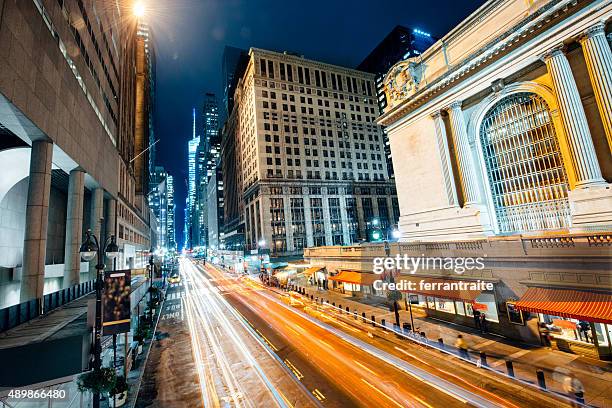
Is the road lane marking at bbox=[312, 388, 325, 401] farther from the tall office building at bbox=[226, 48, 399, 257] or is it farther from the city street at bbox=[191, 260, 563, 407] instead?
the tall office building at bbox=[226, 48, 399, 257]

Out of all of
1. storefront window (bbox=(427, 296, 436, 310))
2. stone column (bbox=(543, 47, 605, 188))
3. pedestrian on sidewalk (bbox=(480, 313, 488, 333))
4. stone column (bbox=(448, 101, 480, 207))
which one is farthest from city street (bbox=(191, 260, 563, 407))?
stone column (bbox=(448, 101, 480, 207))

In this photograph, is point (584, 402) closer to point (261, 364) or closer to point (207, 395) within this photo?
point (261, 364)

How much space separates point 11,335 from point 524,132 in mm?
33807

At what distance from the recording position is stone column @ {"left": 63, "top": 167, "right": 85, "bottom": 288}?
821 inches

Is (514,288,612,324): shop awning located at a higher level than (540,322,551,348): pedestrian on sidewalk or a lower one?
higher

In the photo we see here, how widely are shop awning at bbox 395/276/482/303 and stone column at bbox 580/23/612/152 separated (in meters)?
12.6

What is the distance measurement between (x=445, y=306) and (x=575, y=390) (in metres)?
11.5

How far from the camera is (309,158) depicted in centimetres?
7262

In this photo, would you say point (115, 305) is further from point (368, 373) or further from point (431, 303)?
point (431, 303)

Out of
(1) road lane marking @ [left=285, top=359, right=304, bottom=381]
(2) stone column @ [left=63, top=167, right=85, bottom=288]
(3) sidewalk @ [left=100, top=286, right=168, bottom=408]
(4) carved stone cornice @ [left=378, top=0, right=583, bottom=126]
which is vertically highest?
(4) carved stone cornice @ [left=378, top=0, right=583, bottom=126]

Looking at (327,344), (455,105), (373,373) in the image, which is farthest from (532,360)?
(455,105)

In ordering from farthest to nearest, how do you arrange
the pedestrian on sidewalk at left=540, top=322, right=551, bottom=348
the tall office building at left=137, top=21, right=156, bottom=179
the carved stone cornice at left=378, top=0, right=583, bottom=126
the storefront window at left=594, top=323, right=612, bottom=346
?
the tall office building at left=137, top=21, right=156, bottom=179
the carved stone cornice at left=378, top=0, right=583, bottom=126
the pedestrian on sidewalk at left=540, top=322, right=551, bottom=348
the storefront window at left=594, top=323, right=612, bottom=346

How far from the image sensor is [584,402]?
9.90 metres

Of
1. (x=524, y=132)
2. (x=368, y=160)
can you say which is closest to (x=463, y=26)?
(x=524, y=132)
